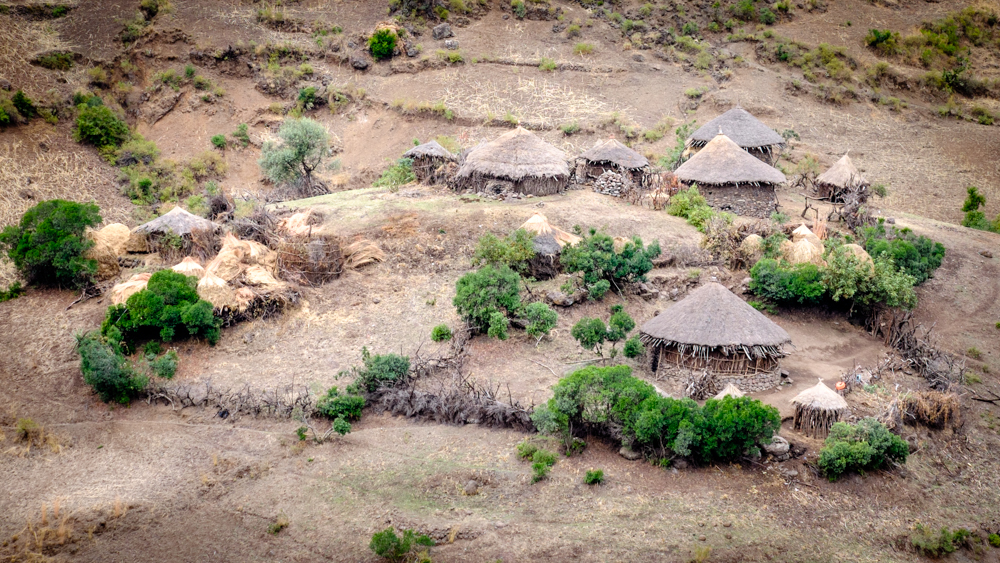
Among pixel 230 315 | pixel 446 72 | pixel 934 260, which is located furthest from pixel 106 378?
pixel 446 72

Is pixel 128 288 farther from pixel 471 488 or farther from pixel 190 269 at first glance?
pixel 471 488

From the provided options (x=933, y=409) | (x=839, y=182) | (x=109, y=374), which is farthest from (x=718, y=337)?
(x=839, y=182)

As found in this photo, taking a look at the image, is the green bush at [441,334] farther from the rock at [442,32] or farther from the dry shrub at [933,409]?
the rock at [442,32]

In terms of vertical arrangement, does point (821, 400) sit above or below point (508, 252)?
below

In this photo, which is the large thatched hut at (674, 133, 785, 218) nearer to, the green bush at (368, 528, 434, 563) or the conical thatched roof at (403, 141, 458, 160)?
the conical thatched roof at (403, 141, 458, 160)

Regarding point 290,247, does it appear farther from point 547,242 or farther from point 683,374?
point 683,374
